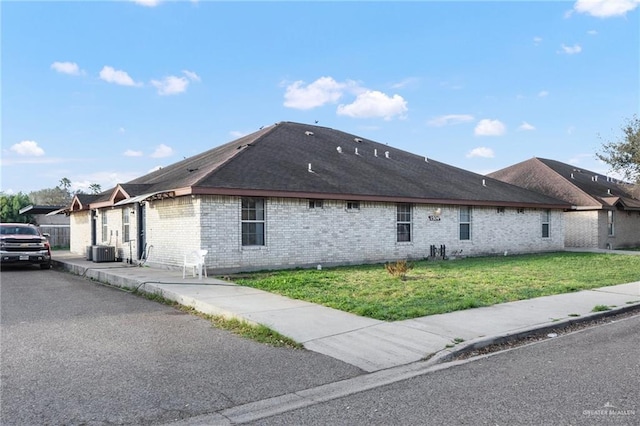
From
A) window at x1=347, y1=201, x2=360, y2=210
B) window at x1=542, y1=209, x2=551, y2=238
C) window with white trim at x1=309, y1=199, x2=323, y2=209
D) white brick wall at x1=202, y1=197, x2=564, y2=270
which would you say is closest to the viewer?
white brick wall at x1=202, y1=197, x2=564, y2=270

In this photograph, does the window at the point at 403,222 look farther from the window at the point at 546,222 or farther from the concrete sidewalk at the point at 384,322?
the window at the point at 546,222

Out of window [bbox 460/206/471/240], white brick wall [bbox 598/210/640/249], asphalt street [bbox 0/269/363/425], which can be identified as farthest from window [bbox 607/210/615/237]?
asphalt street [bbox 0/269/363/425]

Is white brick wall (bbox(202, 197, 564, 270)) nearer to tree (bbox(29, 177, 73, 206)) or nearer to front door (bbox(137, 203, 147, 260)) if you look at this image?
front door (bbox(137, 203, 147, 260))

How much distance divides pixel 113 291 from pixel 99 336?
5.33m

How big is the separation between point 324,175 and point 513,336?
11.8m

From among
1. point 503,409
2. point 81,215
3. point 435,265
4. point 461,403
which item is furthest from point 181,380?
point 81,215

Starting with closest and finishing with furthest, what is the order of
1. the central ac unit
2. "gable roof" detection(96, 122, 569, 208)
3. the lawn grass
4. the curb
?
the curb, the lawn grass, "gable roof" detection(96, 122, 569, 208), the central ac unit

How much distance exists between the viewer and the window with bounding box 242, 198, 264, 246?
51.3 ft

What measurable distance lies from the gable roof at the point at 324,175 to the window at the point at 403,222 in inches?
25.0

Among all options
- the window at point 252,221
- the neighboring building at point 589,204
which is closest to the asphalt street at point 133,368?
the window at point 252,221

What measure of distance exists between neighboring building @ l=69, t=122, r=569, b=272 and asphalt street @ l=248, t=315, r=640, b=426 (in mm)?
10217

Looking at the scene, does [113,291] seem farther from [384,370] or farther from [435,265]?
[435,265]

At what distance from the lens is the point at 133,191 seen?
17859 mm

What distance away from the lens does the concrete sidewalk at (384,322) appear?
6723mm
